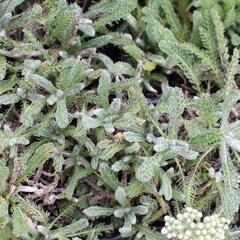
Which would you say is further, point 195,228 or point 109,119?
point 109,119

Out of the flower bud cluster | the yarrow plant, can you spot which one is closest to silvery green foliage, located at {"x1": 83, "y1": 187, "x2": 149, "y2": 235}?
the yarrow plant

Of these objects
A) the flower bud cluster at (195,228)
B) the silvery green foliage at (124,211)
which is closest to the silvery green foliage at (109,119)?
the silvery green foliage at (124,211)

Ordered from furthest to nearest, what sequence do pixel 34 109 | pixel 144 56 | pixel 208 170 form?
pixel 144 56 < pixel 208 170 < pixel 34 109

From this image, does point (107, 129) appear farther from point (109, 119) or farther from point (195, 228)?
point (195, 228)

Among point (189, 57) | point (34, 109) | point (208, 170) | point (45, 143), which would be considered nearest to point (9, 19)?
point (34, 109)

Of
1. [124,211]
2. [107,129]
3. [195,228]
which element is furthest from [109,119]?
[195,228]

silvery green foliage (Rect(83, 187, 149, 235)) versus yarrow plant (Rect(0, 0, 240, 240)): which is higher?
yarrow plant (Rect(0, 0, 240, 240))

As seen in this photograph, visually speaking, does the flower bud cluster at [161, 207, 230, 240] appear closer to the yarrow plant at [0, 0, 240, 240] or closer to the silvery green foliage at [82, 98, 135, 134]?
the yarrow plant at [0, 0, 240, 240]

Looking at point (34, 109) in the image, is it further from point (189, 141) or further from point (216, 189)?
point (216, 189)
